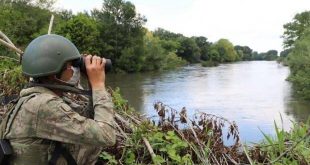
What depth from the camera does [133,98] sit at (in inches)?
1215

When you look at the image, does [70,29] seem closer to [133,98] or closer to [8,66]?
[133,98]

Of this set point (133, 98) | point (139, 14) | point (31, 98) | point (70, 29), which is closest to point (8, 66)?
point (31, 98)

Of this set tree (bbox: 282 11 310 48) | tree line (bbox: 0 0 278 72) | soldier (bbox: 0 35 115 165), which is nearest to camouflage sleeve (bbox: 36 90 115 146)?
soldier (bbox: 0 35 115 165)

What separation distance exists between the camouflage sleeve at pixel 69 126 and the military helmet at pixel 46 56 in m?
0.20

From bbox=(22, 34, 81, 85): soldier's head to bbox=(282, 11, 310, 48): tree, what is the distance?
246 ft

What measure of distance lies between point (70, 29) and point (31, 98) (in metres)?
55.0

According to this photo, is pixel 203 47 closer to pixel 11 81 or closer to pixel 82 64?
pixel 11 81

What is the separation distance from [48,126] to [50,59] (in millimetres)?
395

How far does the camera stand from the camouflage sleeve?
2602 mm

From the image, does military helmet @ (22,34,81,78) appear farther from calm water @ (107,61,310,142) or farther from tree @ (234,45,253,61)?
tree @ (234,45,253,61)

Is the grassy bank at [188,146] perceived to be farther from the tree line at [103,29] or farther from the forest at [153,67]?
the tree line at [103,29]

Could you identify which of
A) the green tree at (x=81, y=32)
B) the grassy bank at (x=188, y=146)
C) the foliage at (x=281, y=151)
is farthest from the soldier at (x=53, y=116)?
the green tree at (x=81, y=32)

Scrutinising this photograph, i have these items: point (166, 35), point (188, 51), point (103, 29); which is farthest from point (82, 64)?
point (166, 35)

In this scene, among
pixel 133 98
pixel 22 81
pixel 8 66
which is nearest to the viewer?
pixel 22 81
